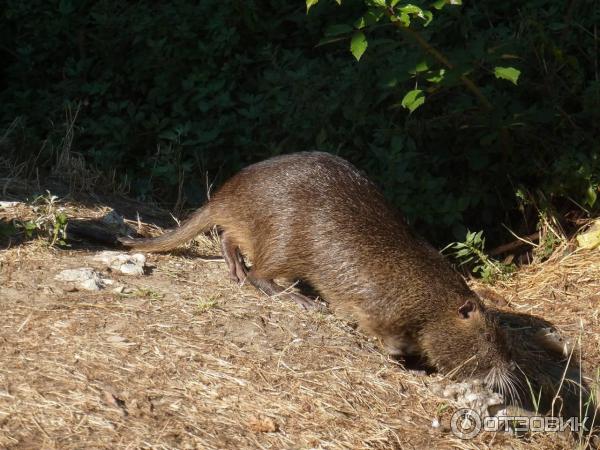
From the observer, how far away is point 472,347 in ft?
15.5

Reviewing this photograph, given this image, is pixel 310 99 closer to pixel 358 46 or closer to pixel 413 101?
pixel 413 101

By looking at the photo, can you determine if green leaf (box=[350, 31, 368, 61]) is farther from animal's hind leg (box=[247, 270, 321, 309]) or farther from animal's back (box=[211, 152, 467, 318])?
animal's hind leg (box=[247, 270, 321, 309])

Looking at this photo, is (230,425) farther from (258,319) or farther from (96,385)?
(258,319)

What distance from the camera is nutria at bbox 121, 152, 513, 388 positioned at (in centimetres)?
477

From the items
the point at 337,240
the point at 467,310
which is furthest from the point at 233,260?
the point at 467,310

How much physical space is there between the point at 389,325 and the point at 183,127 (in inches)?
106

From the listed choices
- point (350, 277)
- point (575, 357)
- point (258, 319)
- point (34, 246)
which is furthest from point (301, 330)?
point (575, 357)

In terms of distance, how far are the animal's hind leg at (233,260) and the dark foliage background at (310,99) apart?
1.30 meters

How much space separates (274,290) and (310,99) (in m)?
2.11

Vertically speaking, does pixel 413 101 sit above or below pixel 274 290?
above

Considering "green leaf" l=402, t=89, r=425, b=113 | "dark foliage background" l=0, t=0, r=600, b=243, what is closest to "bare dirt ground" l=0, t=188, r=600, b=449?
"green leaf" l=402, t=89, r=425, b=113

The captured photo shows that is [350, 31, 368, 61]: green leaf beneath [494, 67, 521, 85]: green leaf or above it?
above

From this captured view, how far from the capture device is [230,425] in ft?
11.8

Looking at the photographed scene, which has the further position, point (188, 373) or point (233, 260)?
point (233, 260)
